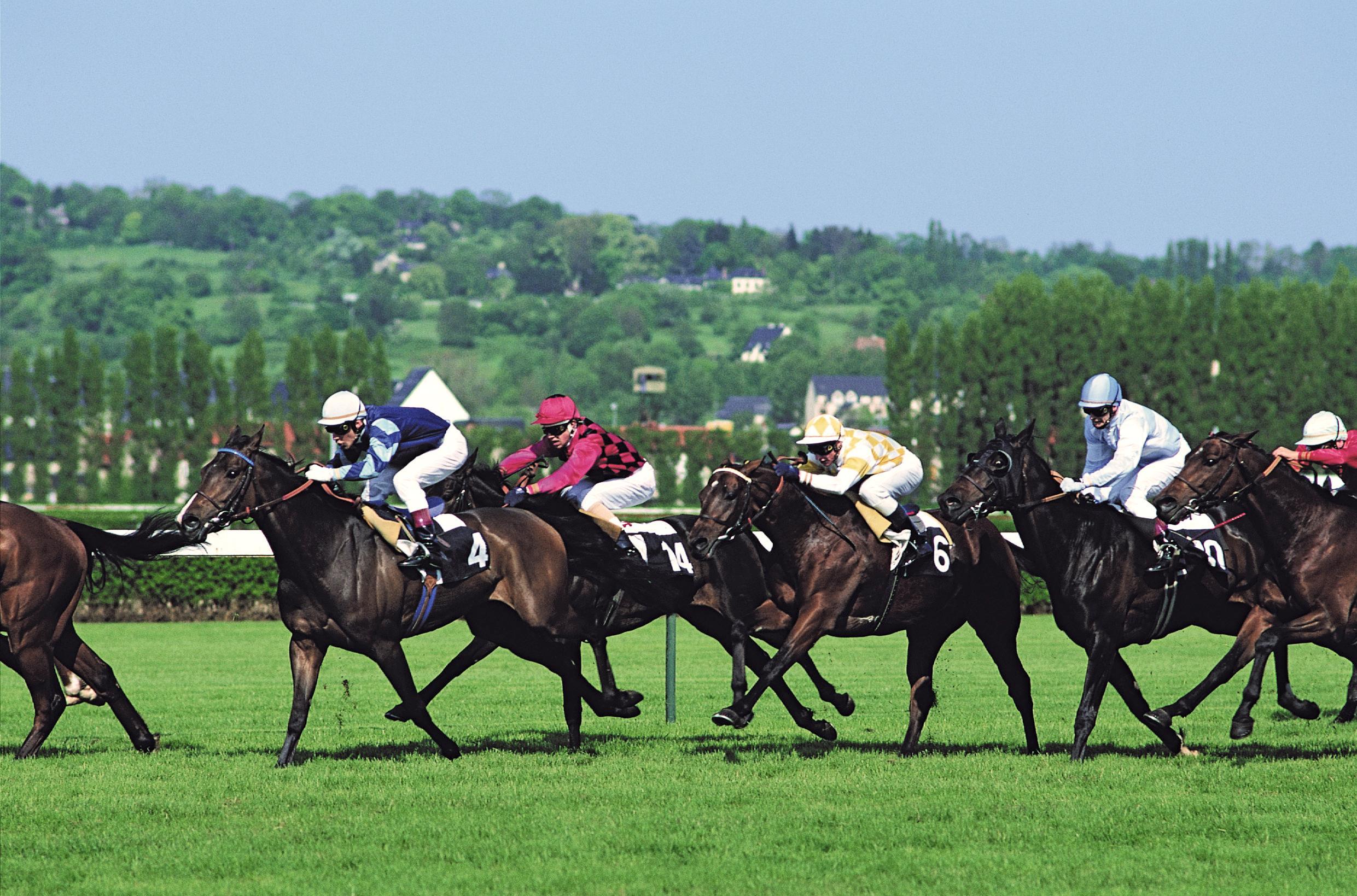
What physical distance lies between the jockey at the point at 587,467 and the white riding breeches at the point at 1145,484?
2.58 meters

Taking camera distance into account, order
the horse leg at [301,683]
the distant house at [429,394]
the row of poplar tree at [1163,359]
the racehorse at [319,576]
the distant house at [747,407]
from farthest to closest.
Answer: the distant house at [747,407] → the distant house at [429,394] → the row of poplar tree at [1163,359] → the horse leg at [301,683] → the racehorse at [319,576]

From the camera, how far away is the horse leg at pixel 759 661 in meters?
8.80

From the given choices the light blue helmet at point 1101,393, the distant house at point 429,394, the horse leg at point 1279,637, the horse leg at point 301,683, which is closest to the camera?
the horse leg at point 301,683

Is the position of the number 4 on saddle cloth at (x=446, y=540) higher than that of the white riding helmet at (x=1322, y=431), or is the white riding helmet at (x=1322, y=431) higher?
the white riding helmet at (x=1322, y=431)

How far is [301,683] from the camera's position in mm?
8266

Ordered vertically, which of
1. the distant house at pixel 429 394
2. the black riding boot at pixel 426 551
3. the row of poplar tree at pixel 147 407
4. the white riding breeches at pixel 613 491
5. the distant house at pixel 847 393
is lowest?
the distant house at pixel 847 393

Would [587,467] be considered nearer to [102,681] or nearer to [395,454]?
[395,454]

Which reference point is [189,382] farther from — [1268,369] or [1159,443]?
[1159,443]

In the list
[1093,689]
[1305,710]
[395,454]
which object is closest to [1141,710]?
[1093,689]

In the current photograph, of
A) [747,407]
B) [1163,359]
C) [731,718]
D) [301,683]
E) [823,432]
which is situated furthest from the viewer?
[747,407]

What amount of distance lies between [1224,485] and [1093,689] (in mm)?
1307

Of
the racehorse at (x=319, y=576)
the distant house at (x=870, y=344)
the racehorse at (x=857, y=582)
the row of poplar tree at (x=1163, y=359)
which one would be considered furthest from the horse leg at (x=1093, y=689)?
the distant house at (x=870, y=344)

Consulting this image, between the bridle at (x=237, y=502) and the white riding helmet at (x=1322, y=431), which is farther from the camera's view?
the white riding helmet at (x=1322, y=431)

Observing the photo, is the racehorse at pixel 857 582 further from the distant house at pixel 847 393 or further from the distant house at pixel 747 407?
the distant house at pixel 747 407
